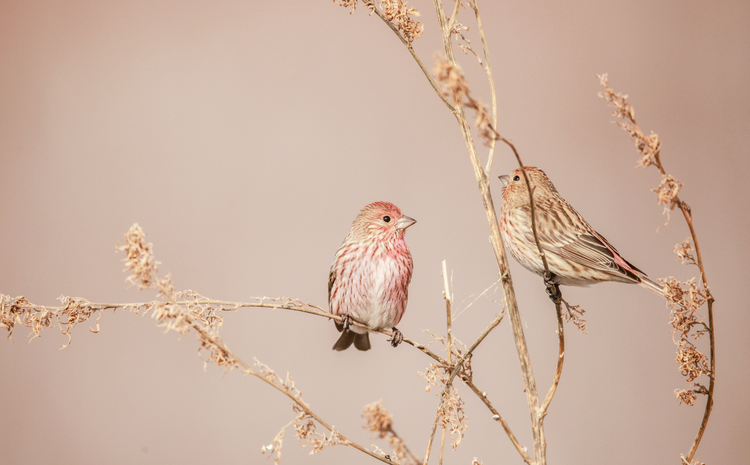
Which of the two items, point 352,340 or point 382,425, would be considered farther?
point 352,340

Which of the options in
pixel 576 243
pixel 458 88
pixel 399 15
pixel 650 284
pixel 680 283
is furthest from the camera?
pixel 576 243

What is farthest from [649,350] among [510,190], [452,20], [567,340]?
[452,20]

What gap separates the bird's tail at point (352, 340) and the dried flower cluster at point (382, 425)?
82cm

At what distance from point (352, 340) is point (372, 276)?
23 cm

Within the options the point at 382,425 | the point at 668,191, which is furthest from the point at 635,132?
the point at 382,425

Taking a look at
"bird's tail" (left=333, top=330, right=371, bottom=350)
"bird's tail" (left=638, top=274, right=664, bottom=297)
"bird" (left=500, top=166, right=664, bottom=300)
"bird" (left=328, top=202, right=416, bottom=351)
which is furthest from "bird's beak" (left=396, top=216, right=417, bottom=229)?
"bird's tail" (left=638, top=274, right=664, bottom=297)

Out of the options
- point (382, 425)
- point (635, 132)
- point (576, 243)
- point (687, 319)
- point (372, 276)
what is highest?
point (576, 243)

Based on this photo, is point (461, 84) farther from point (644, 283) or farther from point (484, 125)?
point (644, 283)

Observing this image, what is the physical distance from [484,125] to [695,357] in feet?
1.64

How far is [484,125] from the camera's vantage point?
61cm

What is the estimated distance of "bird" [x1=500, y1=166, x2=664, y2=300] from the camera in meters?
1.56

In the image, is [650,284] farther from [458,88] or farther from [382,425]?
[458,88]

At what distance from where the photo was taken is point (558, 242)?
171 cm

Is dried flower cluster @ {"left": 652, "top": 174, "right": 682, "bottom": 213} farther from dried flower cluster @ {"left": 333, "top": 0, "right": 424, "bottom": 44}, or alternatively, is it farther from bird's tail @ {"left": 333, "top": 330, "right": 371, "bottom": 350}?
bird's tail @ {"left": 333, "top": 330, "right": 371, "bottom": 350}
